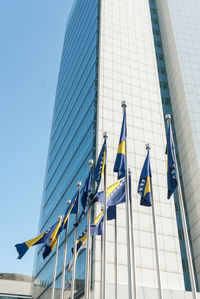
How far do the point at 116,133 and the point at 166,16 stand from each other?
1156 inches

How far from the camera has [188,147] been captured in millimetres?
46781

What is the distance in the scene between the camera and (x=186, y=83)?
170 feet

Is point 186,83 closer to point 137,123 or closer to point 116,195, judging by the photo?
point 137,123

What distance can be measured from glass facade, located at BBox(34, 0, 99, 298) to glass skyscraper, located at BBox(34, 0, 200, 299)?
199mm

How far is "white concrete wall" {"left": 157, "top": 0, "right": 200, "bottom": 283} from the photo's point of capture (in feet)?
143

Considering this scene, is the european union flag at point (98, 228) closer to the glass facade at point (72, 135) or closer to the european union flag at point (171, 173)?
the european union flag at point (171, 173)

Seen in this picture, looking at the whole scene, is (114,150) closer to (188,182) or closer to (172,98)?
(188,182)

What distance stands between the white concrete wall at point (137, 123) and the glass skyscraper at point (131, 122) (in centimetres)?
12

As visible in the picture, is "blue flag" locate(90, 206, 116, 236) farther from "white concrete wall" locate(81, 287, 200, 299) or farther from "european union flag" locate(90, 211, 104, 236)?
"white concrete wall" locate(81, 287, 200, 299)

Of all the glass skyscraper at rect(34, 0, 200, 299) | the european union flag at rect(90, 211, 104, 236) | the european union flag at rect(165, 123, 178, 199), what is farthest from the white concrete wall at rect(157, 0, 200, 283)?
the european union flag at rect(165, 123, 178, 199)

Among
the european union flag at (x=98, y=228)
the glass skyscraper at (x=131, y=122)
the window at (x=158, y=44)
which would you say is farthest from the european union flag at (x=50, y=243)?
the window at (x=158, y=44)

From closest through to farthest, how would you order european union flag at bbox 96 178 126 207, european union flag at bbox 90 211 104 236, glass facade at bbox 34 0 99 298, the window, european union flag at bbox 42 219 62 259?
european union flag at bbox 96 178 126 207 → european union flag at bbox 90 211 104 236 → european union flag at bbox 42 219 62 259 → glass facade at bbox 34 0 99 298 → the window

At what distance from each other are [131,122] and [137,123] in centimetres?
97

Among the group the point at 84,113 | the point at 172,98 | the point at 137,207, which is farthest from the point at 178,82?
the point at 137,207
